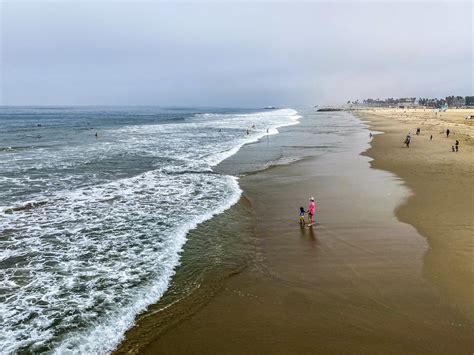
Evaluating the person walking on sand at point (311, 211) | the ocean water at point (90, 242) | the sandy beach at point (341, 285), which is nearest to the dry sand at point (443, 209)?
the sandy beach at point (341, 285)

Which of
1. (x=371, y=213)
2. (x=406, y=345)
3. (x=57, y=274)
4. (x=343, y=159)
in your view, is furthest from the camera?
(x=343, y=159)

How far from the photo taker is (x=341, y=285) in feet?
31.3

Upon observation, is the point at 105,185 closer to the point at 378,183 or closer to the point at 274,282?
the point at 274,282

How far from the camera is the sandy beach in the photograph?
24.3 feet

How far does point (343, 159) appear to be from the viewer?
29062 millimetres

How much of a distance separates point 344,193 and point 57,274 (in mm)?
14161

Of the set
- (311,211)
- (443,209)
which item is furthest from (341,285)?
(443,209)

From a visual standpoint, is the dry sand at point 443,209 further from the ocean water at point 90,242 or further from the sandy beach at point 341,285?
the ocean water at point 90,242

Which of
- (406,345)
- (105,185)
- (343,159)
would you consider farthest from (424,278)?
(343,159)

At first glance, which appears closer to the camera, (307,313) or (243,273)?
(307,313)

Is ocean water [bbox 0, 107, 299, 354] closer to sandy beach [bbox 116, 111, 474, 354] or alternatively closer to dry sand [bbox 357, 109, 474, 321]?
sandy beach [bbox 116, 111, 474, 354]

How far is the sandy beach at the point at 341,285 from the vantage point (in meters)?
7.41

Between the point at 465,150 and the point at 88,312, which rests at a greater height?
the point at 465,150

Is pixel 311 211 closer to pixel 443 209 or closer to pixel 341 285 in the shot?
pixel 341 285
